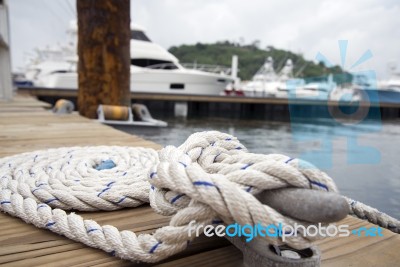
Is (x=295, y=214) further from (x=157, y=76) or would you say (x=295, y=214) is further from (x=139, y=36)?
(x=139, y=36)

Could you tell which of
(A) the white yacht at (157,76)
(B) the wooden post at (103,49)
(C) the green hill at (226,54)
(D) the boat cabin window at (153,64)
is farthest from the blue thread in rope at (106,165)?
(C) the green hill at (226,54)

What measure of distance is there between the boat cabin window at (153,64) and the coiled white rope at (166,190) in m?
16.4

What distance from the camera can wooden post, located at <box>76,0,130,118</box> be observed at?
383 centimetres

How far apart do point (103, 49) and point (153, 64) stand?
14127mm

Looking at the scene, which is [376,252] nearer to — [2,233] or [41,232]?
[41,232]

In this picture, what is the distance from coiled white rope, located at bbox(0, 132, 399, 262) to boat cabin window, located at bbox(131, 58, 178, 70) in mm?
16430

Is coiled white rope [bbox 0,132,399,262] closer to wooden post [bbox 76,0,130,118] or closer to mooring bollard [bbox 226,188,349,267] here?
mooring bollard [bbox 226,188,349,267]

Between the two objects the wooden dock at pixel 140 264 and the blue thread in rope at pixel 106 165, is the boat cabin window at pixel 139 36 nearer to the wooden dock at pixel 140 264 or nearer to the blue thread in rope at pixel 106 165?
the blue thread in rope at pixel 106 165

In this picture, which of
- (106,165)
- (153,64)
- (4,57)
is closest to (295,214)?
(106,165)

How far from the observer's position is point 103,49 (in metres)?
3.89

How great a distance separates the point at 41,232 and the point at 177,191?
0.56 meters

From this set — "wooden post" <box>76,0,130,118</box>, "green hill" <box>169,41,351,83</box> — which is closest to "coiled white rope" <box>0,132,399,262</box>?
"wooden post" <box>76,0,130,118</box>

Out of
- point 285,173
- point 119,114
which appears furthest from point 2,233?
point 119,114

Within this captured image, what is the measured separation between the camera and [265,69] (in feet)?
94.4
